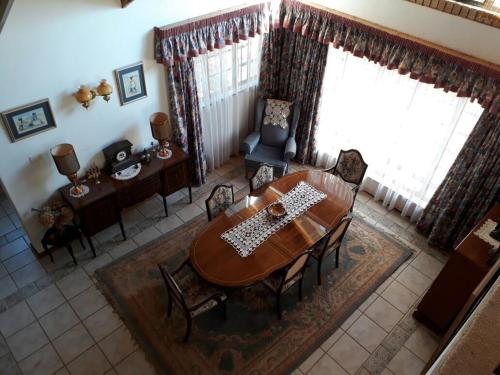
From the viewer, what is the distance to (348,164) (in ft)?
17.5

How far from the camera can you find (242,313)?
4.32m

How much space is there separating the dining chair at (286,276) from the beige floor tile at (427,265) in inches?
68.2

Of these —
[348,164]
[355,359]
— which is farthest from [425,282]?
[348,164]

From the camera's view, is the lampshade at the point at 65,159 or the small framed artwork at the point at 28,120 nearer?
the small framed artwork at the point at 28,120

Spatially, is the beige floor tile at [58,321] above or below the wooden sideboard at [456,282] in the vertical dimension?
below

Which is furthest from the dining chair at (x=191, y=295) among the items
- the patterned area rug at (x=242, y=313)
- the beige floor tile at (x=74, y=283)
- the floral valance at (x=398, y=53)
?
the floral valance at (x=398, y=53)

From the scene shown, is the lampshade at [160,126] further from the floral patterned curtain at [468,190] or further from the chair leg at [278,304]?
the floral patterned curtain at [468,190]

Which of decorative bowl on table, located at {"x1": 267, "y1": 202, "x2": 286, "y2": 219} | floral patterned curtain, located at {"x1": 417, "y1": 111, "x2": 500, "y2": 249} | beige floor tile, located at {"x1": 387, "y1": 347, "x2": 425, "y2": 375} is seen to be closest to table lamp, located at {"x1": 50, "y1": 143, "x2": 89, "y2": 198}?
decorative bowl on table, located at {"x1": 267, "y1": 202, "x2": 286, "y2": 219}

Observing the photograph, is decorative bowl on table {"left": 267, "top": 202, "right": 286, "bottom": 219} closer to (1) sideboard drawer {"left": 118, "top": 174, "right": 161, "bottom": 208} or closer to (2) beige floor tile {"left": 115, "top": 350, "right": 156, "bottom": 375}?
(1) sideboard drawer {"left": 118, "top": 174, "right": 161, "bottom": 208}

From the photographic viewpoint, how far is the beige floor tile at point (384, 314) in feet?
14.3

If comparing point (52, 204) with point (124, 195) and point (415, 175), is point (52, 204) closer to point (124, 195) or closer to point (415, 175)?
point (124, 195)

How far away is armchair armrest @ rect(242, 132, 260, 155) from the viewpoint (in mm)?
5953

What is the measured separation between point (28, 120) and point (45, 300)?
2.02 meters

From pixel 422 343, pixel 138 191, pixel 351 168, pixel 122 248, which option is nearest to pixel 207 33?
pixel 138 191
